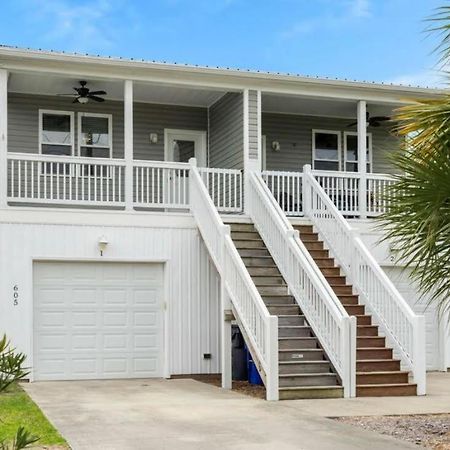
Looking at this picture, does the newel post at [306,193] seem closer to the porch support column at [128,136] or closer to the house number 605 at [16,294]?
the porch support column at [128,136]

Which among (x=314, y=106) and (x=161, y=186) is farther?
(x=314, y=106)

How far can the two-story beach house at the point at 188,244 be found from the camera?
1262cm

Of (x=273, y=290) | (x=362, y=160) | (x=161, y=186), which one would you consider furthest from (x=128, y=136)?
(x=362, y=160)

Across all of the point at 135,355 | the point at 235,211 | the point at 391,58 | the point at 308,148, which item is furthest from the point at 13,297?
the point at 391,58

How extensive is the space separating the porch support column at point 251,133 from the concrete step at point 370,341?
4.02m

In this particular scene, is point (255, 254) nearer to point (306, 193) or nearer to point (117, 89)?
point (306, 193)

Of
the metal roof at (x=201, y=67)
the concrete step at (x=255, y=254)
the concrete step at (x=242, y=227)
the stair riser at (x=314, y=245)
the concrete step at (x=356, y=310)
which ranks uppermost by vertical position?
the metal roof at (x=201, y=67)

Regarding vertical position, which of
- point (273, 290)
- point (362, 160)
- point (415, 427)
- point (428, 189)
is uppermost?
Answer: point (362, 160)

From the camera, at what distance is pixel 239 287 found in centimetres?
1280

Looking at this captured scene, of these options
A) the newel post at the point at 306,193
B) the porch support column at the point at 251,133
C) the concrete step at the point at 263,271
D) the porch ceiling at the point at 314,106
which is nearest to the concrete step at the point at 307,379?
the concrete step at the point at 263,271

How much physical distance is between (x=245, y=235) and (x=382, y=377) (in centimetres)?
426

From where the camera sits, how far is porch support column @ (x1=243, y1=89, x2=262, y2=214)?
53.0ft

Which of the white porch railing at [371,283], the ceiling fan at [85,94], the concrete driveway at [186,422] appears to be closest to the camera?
the concrete driveway at [186,422]

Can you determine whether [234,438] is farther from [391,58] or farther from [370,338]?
[391,58]
